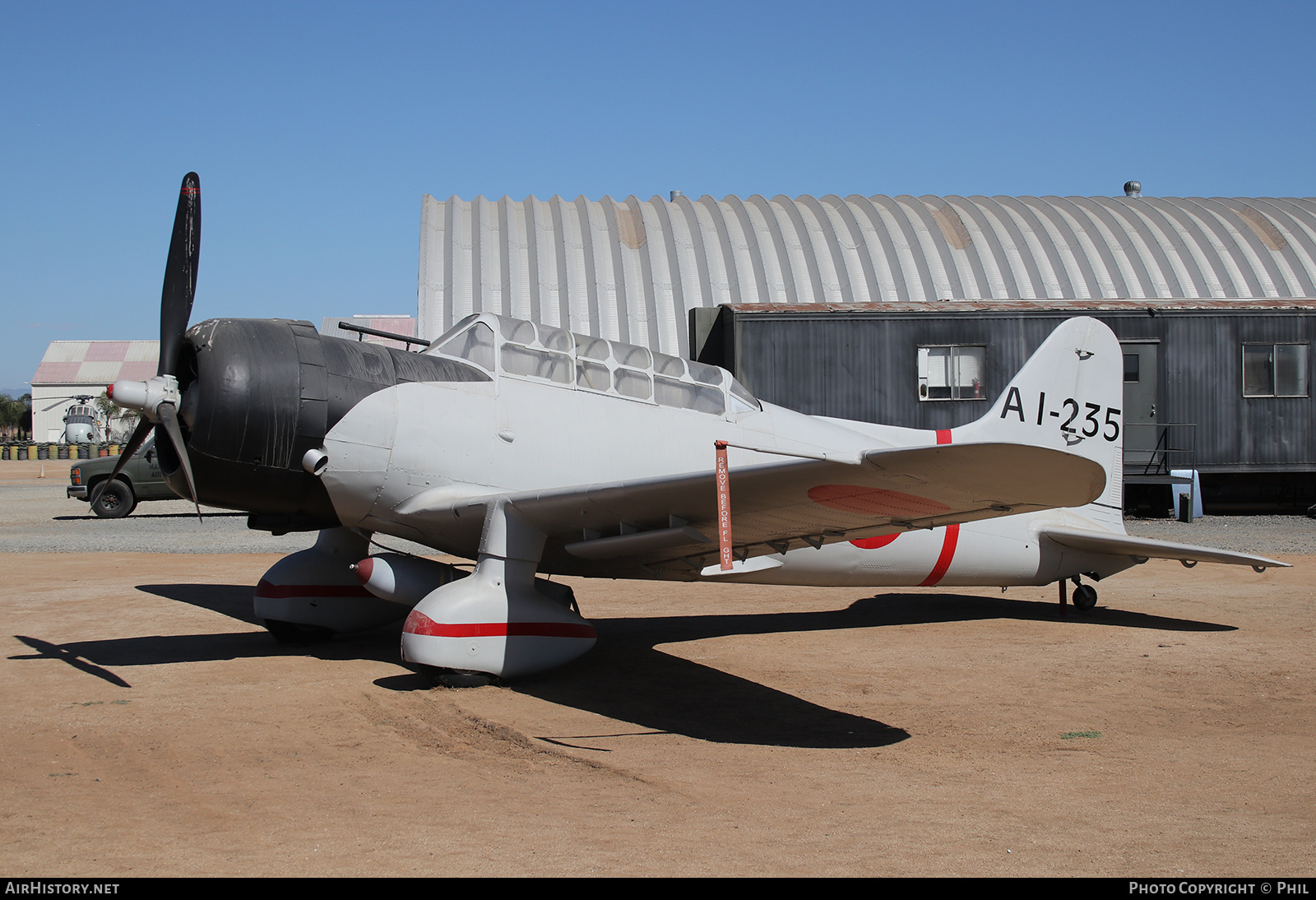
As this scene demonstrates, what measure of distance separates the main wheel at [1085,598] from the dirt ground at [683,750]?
17 cm

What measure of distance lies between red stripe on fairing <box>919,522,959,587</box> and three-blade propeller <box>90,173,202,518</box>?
6135 mm

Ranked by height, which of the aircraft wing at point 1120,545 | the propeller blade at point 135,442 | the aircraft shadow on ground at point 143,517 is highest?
the propeller blade at point 135,442

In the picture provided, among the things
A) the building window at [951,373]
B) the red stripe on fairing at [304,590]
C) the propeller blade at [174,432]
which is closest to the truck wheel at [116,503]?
the red stripe on fairing at [304,590]

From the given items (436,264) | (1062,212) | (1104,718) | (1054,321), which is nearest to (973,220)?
(1062,212)

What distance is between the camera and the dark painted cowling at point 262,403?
A: 6.22m

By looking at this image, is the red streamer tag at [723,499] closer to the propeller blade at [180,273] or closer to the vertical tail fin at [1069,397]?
the propeller blade at [180,273]

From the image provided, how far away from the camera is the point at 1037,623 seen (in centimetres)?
930

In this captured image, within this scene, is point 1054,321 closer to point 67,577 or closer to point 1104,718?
point 1104,718

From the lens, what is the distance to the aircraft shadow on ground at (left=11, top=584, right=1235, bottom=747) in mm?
5848

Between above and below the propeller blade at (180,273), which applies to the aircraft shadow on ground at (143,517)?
below

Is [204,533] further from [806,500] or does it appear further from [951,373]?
[806,500]

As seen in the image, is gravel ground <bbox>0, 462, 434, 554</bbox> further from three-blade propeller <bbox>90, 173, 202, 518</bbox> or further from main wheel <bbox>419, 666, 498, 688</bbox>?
main wheel <bbox>419, 666, 498, 688</bbox>

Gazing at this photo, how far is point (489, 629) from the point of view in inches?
252

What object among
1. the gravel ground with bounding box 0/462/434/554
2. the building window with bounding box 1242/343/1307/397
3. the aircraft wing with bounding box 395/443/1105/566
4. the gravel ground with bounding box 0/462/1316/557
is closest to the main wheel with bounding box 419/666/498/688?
the aircraft wing with bounding box 395/443/1105/566
